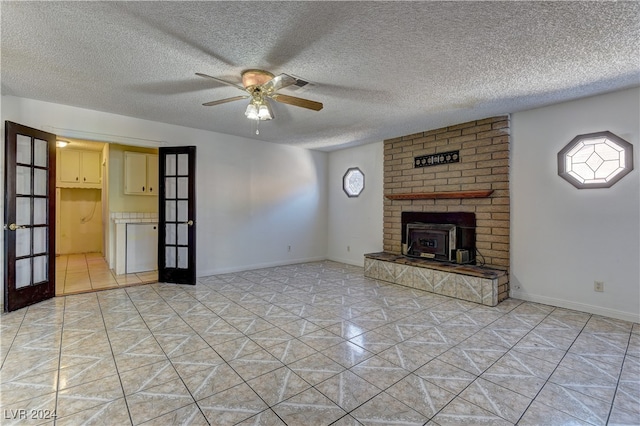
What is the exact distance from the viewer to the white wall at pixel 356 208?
5.77 m

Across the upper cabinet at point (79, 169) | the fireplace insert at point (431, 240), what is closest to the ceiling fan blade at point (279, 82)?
the fireplace insert at point (431, 240)

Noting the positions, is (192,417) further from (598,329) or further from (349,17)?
(598,329)

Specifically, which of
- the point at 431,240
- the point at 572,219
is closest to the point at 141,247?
the point at 431,240

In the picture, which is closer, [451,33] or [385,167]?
[451,33]

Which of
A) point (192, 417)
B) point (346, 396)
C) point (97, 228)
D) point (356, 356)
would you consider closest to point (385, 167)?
point (356, 356)

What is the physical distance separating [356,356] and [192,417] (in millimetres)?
1215

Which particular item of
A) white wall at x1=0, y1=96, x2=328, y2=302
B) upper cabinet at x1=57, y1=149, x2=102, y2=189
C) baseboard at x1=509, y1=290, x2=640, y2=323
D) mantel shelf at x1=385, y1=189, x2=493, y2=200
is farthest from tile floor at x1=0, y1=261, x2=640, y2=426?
upper cabinet at x1=57, y1=149, x2=102, y2=189

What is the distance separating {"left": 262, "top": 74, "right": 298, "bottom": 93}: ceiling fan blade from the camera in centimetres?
243

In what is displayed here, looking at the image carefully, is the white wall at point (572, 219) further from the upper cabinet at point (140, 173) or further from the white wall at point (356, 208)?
the upper cabinet at point (140, 173)

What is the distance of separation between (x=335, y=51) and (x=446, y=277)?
310cm

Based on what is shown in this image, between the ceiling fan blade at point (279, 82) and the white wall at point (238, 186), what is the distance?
2741 mm

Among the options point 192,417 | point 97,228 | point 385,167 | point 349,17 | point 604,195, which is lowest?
point 192,417

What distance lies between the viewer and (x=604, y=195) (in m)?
3.28

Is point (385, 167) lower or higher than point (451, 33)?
lower
